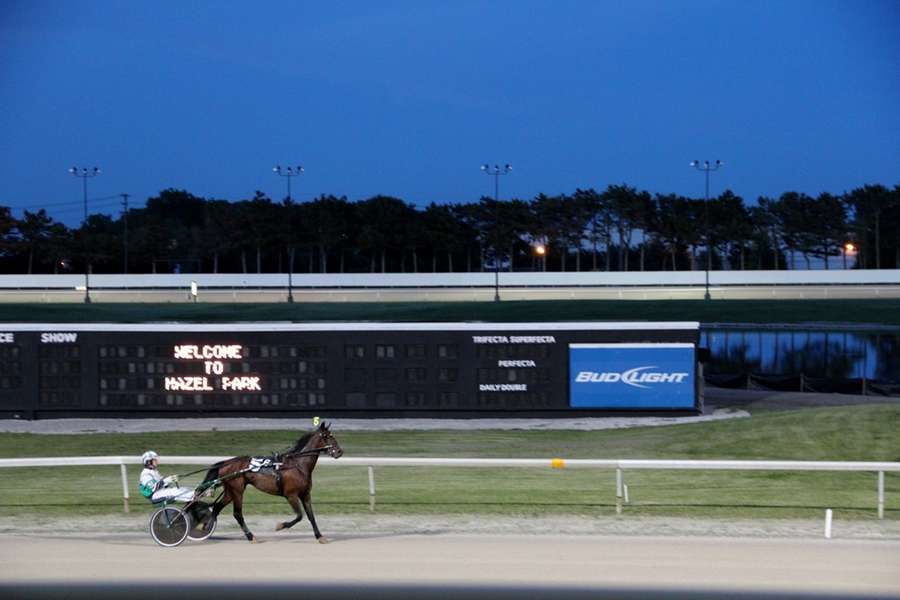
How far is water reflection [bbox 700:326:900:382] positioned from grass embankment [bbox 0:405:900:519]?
49.5 feet

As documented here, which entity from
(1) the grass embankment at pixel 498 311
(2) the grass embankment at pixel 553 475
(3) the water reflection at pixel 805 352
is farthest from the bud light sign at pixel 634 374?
(1) the grass embankment at pixel 498 311

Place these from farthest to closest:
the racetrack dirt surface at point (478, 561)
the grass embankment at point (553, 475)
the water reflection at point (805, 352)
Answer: the water reflection at point (805, 352), the grass embankment at point (553, 475), the racetrack dirt surface at point (478, 561)

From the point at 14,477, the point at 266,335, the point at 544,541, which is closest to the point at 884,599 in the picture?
the point at 544,541

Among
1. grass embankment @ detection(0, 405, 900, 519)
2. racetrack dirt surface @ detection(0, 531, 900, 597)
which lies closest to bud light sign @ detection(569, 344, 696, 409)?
grass embankment @ detection(0, 405, 900, 519)

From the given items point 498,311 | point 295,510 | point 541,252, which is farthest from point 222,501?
point 541,252

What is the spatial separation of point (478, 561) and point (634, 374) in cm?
1163

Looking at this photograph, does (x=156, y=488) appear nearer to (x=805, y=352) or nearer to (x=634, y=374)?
(x=634, y=374)

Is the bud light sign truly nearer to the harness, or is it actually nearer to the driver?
the harness

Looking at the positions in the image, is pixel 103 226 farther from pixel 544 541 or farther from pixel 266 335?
pixel 544 541

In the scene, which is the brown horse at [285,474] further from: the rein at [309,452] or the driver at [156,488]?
the driver at [156,488]

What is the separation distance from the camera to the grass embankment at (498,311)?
51.3 m

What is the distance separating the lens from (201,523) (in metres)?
10.9

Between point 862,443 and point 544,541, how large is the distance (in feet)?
27.8

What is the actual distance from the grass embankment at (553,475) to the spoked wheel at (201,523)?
2045 mm
